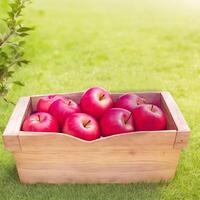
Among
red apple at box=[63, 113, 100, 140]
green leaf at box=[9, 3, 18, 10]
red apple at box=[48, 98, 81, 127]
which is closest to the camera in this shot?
green leaf at box=[9, 3, 18, 10]

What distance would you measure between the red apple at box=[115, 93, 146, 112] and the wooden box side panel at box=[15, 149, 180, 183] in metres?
0.32

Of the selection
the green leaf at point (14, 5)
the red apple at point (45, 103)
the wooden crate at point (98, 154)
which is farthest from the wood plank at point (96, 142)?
the green leaf at point (14, 5)

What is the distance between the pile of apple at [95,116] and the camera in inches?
96.7

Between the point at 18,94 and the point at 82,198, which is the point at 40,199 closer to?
the point at 82,198

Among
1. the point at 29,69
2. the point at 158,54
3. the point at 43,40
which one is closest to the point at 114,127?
the point at 29,69

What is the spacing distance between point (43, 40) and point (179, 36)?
5.87ft

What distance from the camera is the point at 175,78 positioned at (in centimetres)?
439

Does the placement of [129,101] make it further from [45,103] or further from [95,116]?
[45,103]

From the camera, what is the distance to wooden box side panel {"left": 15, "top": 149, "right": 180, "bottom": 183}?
2428 mm

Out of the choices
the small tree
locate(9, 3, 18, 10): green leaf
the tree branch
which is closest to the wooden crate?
the small tree

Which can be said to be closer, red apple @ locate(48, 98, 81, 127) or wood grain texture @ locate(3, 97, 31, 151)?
wood grain texture @ locate(3, 97, 31, 151)

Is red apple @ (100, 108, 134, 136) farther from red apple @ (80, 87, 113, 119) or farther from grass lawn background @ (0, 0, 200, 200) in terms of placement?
grass lawn background @ (0, 0, 200, 200)

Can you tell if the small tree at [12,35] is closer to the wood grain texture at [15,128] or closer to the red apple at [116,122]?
the wood grain texture at [15,128]

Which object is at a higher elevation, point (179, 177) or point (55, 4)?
point (179, 177)
